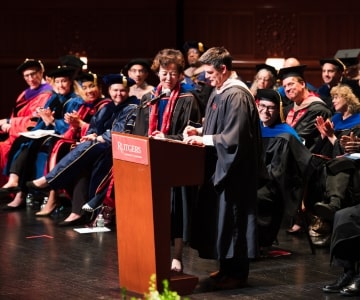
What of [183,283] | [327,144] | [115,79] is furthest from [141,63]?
[183,283]

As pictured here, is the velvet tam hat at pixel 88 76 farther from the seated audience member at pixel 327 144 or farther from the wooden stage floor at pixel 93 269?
the seated audience member at pixel 327 144

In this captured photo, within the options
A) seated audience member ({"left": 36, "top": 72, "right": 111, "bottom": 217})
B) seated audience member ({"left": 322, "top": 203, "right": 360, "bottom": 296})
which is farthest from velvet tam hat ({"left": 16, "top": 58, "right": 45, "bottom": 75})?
seated audience member ({"left": 322, "top": 203, "right": 360, "bottom": 296})

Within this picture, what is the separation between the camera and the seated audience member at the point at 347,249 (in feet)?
19.5

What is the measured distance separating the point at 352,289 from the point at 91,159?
3633mm

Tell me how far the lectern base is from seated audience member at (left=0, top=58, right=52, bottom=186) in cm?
461

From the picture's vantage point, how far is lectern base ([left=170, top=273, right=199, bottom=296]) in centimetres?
589

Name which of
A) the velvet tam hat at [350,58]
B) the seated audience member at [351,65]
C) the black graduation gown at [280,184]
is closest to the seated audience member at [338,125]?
the black graduation gown at [280,184]

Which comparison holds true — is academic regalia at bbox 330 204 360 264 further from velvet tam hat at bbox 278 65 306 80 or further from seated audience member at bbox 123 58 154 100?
seated audience member at bbox 123 58 154 100

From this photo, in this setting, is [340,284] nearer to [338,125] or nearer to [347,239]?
[347,239]

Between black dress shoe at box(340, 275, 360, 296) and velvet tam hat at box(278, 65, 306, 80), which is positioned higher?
velvet tam hat at box(278, 65, 306, 80)

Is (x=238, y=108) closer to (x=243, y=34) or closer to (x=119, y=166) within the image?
(x=119, y=166)

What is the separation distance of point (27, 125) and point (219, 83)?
15.0ft

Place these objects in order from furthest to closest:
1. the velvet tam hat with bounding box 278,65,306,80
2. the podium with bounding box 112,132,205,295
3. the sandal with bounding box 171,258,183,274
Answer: the velvet tam hat with bounding box 278,65,306,80, the sandal with bounding box 171,258,183,274, the podium with bounding box 112,132,205,295

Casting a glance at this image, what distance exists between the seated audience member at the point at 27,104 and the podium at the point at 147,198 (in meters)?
4.49
